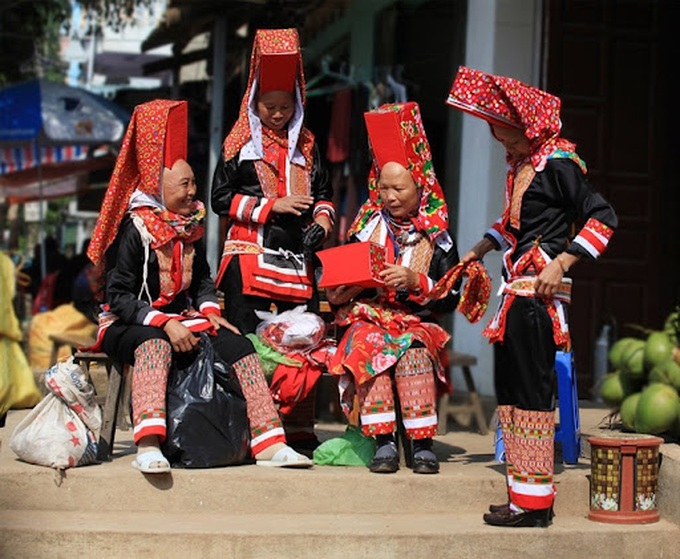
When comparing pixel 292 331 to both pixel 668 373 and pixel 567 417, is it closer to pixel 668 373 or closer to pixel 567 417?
pixel 567 417

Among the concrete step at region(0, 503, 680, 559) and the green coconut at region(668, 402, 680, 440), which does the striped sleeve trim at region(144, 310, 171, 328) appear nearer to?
the concrete step at region(0, 503, 680, 559)

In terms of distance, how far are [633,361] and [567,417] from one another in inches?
24.5

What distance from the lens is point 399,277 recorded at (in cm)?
627

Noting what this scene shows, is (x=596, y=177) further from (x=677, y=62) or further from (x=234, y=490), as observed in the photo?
(x=234, y=490)

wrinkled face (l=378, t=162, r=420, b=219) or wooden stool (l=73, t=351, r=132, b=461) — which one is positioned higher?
wrinkled face (l=378, t=162, r=420, b=219)

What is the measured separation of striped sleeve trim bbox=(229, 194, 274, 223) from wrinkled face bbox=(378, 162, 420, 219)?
58 centimetres

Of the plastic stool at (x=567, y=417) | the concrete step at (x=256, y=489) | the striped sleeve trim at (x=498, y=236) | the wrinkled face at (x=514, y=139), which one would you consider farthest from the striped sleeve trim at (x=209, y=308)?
the wrinkled face at (x=514, y=139)

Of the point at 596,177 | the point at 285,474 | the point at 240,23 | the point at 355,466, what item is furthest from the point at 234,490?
the point at 240,23

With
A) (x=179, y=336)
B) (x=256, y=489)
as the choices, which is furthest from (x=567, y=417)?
(x=179, y=336)

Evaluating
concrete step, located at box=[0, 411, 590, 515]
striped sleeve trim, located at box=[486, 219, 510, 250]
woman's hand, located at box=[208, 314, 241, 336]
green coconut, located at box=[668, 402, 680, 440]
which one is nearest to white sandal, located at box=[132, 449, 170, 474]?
concrete step, located at box=[0, 411, 590, 515]

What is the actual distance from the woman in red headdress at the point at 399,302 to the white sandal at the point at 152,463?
0.94m

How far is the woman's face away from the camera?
6.68m

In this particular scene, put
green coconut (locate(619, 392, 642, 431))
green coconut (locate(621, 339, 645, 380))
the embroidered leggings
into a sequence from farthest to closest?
green coconut (locate(621, 339, 645, 380)) < green coconut (locate(619, 392, 642, 431)) < the embroidered leggings

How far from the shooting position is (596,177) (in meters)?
9.77
